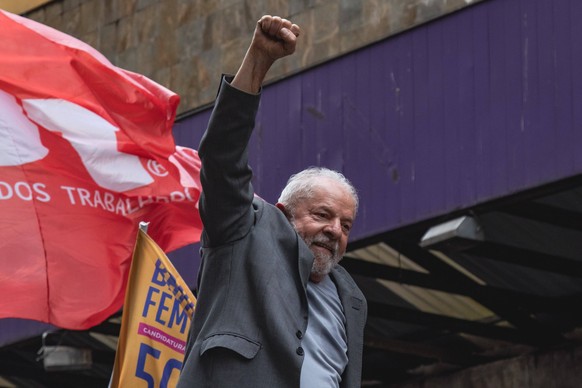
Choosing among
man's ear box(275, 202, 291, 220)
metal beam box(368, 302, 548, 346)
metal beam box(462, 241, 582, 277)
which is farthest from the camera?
metal beam box(368, 302, 548, 346)

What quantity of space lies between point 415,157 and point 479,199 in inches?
33.7

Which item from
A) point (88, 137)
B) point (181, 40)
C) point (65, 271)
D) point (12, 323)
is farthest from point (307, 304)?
point (181, 40)

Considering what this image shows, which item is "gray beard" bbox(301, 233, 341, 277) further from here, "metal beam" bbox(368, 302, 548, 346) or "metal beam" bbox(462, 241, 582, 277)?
"metal beam" bbox(368, 302, 548, 346)

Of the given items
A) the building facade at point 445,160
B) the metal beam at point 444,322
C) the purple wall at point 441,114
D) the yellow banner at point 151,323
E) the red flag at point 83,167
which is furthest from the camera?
the metal beam at point 444,322

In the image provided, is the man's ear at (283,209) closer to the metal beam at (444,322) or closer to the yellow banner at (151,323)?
the yellow banner at (151,323)

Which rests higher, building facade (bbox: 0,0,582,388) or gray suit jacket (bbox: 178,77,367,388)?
building facade (bbox: 0,0,582,388)

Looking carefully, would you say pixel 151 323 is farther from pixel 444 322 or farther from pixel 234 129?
pixel 444 322

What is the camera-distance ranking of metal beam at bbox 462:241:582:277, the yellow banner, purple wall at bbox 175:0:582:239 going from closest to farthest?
the yellow banner < purple wall at bbox 175:0:582:239 < metal beam at bbox 462:241:582:277

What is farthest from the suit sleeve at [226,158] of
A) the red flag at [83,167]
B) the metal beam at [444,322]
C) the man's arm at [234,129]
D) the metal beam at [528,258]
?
the metal beam at [444,322]

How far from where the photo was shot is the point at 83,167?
1152 centimetres

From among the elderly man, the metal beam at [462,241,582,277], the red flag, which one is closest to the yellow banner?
the red flag

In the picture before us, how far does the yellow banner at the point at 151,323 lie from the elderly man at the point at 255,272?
144 inches

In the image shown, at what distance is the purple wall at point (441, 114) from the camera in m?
12.8

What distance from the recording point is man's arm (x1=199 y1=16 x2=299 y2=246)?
553cm
